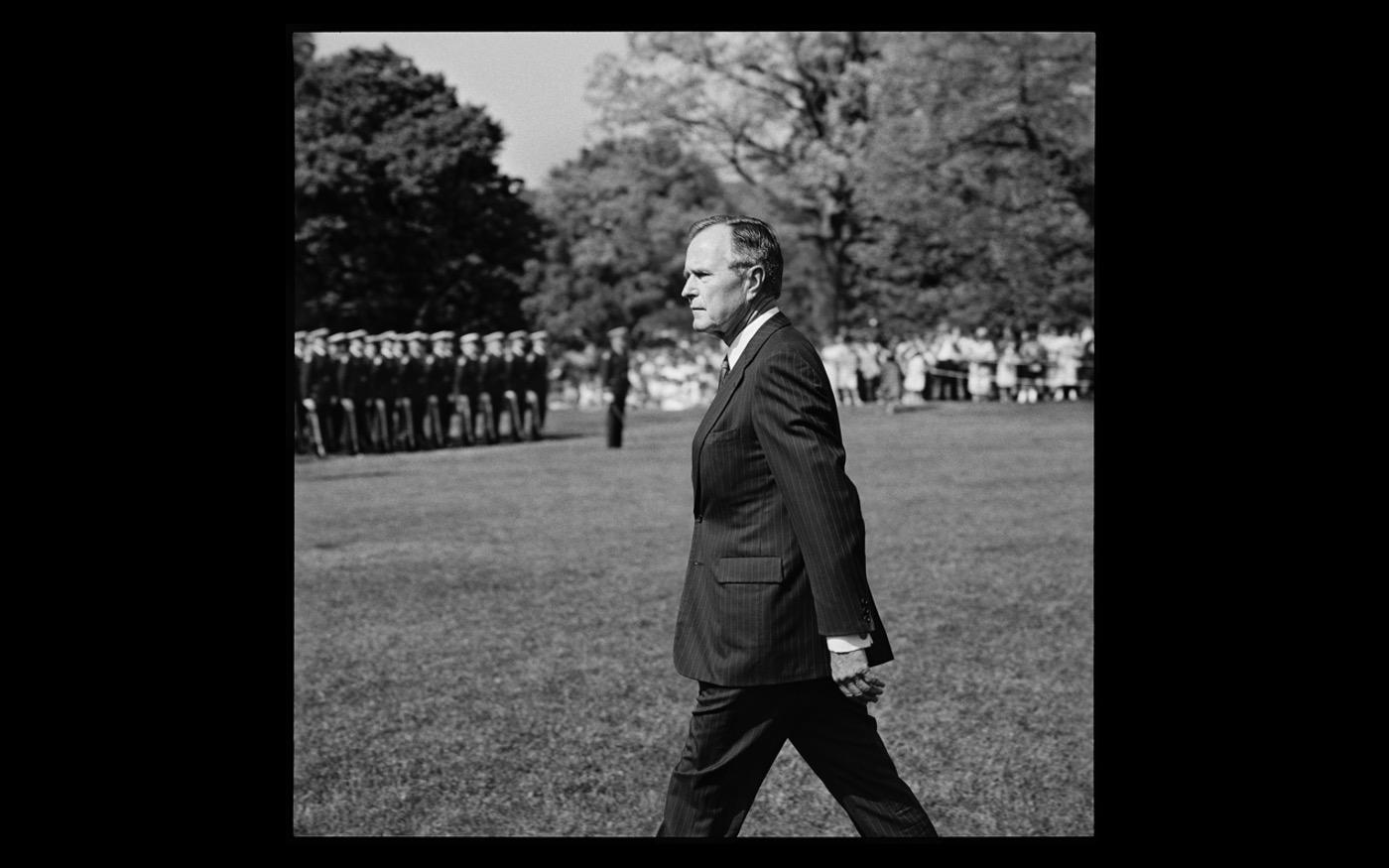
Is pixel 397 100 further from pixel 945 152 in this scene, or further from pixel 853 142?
pixel 945 152

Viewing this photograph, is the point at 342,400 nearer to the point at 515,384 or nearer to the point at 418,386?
the point at 418,386

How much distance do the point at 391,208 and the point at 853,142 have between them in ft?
55.6

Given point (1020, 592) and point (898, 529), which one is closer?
point (1020, 592)

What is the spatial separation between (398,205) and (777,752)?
52964mm

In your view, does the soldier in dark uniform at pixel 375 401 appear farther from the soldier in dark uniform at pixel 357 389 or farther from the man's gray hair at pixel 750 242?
the man's gray hair at pixel 750 242

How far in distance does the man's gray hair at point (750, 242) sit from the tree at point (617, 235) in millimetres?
46245

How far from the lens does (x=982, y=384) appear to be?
1661 inches

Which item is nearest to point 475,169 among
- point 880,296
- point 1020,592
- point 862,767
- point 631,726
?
point 880,296

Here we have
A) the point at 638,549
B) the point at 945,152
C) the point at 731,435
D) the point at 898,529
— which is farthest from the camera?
the point at 945,152

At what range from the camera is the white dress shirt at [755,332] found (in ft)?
13.4

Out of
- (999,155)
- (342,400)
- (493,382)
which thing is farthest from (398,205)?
(342,400)

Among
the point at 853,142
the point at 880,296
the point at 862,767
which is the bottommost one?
the point at 862,767

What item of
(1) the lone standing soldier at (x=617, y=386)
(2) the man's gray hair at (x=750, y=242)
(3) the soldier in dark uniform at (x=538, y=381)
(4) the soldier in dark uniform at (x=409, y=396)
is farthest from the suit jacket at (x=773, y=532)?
(3) the soldier in dark uniform at (x=538, y=381)

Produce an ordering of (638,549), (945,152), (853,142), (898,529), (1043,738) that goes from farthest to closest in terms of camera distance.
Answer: (853,142) < (945,152) < (898,529) < (638,549) < (1043,738)
